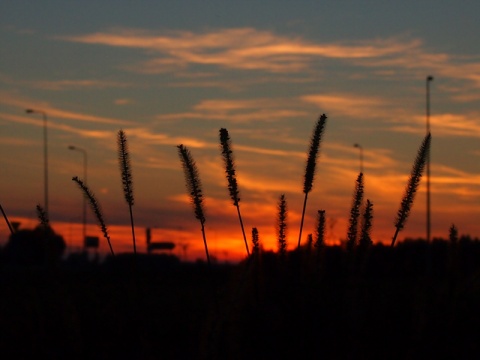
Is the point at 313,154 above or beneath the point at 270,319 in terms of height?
above

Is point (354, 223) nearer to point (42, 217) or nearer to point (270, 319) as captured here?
point (270, 319)

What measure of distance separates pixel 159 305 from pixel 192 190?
77cm

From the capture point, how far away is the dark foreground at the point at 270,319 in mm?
2992

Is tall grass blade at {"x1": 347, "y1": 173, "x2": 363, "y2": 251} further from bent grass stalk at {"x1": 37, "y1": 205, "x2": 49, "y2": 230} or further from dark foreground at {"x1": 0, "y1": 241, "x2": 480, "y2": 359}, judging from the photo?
bent grass stalk at {"x1": 37, "y1": 205, "x2": 49, "y2": 230}

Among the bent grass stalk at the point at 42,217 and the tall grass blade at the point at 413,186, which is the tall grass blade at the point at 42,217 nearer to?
the bent grass stalk at the point at 42,217

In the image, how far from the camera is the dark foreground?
2.99 m

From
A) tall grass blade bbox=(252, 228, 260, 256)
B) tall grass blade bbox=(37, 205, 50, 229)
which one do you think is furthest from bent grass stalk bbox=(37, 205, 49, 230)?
tall grass blade bbox=(252, 228, 260, 256)

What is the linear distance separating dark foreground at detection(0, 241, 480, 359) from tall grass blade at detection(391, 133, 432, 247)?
0.15 meters

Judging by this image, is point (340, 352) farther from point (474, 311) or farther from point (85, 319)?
point (85, 319)

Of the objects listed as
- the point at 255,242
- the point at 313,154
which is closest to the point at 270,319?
the point at 255,242

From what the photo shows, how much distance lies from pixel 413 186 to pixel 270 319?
71 centimetres

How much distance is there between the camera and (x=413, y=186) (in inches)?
138

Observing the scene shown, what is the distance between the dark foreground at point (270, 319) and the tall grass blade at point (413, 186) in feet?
0.49

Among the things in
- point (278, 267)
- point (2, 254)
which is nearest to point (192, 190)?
point (278, 267)
